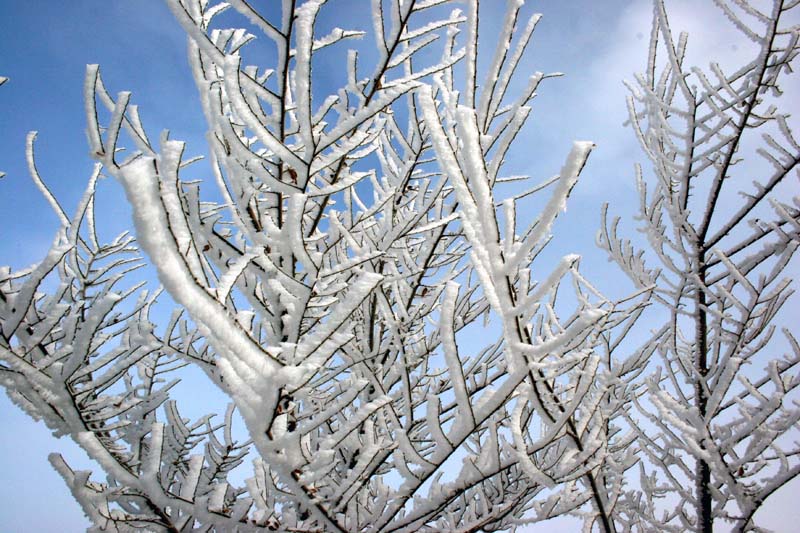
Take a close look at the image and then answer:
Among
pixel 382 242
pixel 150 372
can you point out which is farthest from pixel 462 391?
pixel 150 372

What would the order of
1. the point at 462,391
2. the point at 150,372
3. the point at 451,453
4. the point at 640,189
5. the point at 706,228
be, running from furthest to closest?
1. the point at 640,189
2. the point at 706,228
3. the point at 150,372
4. the point at 451,453
5. the point at 462,391

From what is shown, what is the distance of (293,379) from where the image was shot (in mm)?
947

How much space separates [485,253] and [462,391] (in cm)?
33

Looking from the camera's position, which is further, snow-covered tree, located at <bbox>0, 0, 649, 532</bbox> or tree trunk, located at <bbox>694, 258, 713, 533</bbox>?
tree trunk, located at <bbox>694, 258, 713, 533</bbox>

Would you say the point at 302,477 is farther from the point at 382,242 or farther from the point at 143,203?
the point at 382,242

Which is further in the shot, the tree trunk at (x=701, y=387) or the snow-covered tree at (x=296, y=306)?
the tree trunk at (x=701, y=387)

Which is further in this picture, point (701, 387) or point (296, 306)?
point (701, 387)

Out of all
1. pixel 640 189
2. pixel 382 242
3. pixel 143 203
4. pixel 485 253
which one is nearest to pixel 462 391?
pixel 485 253

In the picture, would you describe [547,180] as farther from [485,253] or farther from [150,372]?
[150,372]

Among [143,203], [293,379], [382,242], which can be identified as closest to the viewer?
[143,203]

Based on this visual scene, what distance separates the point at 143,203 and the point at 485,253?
0.66 meters

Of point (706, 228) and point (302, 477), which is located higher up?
point (706, 228)

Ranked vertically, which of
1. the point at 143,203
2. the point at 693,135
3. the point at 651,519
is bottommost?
the point at 651,519

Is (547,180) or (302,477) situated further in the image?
(547,180)
